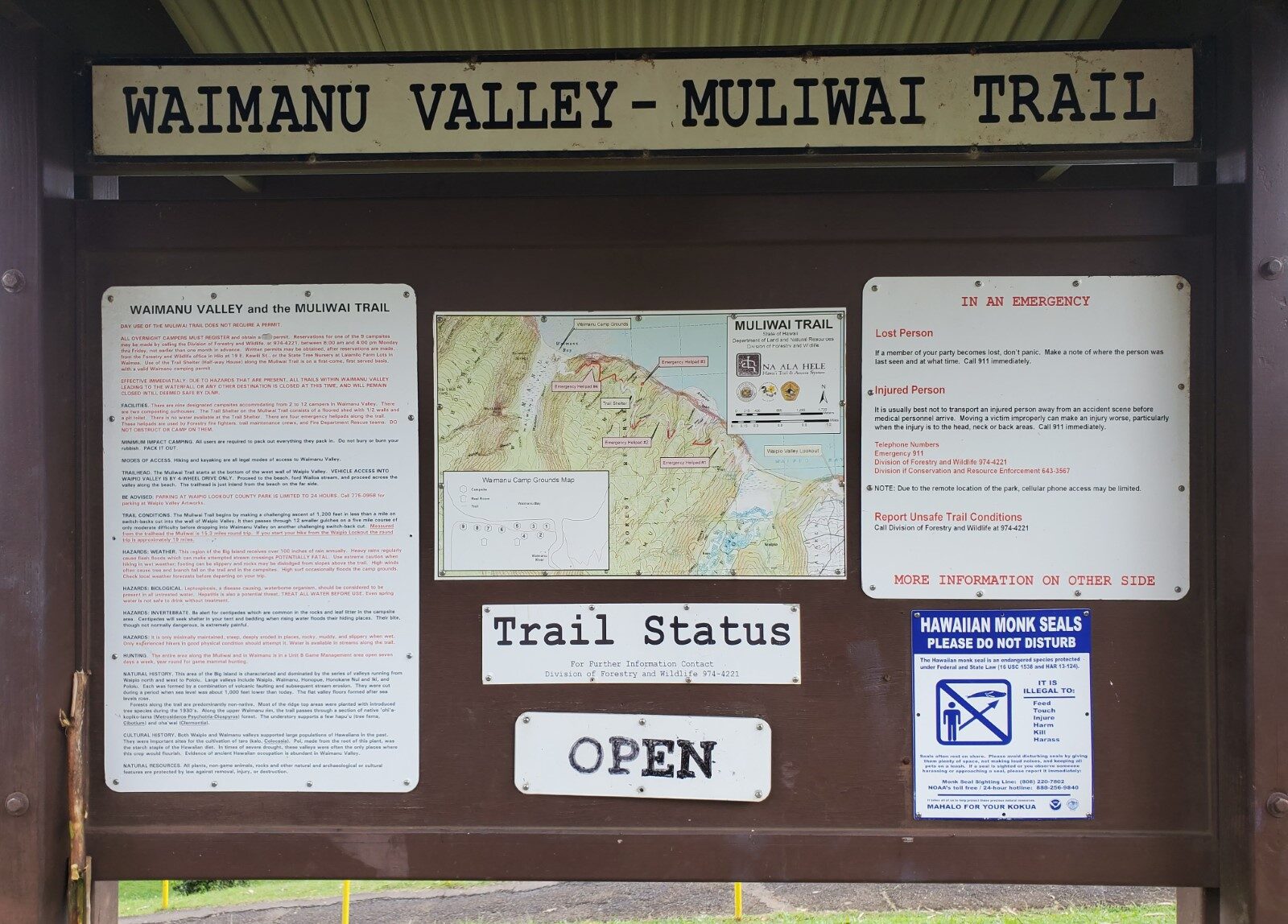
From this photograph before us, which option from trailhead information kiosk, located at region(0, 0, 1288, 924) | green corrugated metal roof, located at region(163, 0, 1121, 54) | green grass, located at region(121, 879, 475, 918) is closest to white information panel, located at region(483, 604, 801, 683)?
trailhead information kiosk, located at region(0, 0, 1288, 924)

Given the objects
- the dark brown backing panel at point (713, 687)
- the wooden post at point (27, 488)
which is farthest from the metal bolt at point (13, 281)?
the dark brown backing panel at point (713, 687)

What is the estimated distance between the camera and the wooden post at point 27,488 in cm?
222

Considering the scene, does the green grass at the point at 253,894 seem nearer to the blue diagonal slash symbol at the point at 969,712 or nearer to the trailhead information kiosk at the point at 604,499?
the trailhead information kiosk at the point at 604,499

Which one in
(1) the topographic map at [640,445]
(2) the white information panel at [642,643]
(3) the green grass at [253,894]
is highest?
(1) the topographic map at [640,445]

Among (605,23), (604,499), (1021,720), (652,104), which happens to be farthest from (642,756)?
(605,23)

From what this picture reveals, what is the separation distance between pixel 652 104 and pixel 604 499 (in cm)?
114

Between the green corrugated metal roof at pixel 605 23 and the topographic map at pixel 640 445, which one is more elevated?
the green corrugated metal roof at pixel 605 23

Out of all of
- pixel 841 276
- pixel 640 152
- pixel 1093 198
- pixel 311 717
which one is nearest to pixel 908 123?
pixel 841 276

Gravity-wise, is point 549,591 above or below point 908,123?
below

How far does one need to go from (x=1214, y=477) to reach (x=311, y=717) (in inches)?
107

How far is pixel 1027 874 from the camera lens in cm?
231

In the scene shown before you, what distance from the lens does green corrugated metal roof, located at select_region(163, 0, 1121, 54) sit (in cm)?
264

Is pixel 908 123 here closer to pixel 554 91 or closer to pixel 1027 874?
pixel 554 91

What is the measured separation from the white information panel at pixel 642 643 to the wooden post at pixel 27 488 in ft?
4.06
